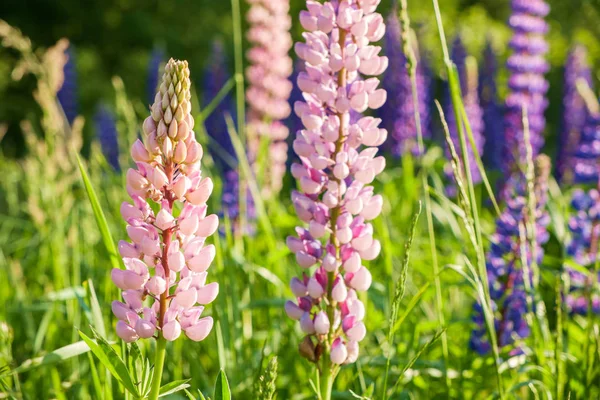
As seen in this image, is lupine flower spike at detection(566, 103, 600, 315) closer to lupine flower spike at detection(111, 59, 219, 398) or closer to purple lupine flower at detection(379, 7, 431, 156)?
lupine flower spike at detection(111, 59, 219, 398)

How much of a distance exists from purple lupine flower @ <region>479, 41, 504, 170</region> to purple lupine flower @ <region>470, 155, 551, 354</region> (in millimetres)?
3975

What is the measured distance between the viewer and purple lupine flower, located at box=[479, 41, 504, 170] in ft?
22.7

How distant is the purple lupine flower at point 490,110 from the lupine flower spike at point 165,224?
5382 mm

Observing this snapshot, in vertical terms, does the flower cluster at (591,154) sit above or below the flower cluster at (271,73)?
below

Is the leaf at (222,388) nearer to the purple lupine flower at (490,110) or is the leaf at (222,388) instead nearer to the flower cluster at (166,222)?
the flower cluster at (166,222)

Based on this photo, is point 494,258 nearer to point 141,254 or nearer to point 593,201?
point 593,201

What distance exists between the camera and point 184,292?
4.61ft

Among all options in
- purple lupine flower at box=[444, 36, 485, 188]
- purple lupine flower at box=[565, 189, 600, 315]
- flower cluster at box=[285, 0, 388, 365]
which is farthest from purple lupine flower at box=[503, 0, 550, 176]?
flower cluster at box=[285, 0, 388, 365]

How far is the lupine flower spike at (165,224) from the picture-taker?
55.1 inches

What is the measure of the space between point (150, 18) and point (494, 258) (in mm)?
17195

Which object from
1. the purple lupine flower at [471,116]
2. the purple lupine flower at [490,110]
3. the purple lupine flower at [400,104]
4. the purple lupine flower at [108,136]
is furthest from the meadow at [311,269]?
the purple lupine flower at [108,136]

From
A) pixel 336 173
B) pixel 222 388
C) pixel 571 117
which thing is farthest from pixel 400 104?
pixel 222 388

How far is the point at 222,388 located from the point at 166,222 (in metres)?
0.35

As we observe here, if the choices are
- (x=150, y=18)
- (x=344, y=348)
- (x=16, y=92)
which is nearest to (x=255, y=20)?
(x=344, y=348)
